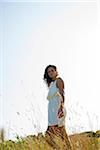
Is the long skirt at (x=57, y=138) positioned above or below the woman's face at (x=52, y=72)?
below

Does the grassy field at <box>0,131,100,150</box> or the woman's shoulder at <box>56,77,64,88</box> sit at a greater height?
the woman's shoulder at <box>56,77,64,88</box>

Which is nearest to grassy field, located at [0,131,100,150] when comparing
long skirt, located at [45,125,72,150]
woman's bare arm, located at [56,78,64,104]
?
long skirt, located at [45,125,72,150]

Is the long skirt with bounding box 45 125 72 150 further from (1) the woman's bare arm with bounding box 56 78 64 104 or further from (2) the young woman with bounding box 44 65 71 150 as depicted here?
(1) the woman's bare arm with bounding box 56 78 64 104

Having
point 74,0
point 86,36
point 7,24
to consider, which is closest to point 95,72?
point 86,36

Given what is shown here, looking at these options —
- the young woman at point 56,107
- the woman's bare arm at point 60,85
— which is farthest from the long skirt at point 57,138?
the woman's bare arm at point 60,85

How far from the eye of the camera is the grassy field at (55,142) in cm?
228

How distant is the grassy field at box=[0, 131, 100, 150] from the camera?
2.28 m

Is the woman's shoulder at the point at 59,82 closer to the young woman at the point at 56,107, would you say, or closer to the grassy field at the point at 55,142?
the young woman at the point at 56,107

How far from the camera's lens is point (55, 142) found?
229cm

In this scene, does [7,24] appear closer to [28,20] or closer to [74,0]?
[28,20]

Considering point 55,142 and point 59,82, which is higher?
point 59,82

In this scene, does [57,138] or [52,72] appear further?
[52,72]

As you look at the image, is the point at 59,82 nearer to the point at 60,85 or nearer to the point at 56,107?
the point at 60,85

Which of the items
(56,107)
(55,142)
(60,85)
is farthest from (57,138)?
(60,85)
